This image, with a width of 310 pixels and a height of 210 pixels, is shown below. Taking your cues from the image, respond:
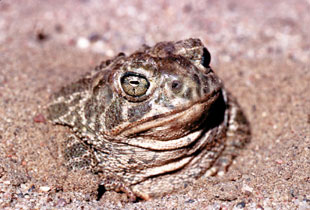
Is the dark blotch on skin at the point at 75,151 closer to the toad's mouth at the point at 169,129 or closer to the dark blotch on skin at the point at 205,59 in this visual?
the toad's mouth at the point at 169,129

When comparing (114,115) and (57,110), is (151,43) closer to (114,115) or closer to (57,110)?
(57,110)

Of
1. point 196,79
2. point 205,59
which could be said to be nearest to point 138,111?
point 196,79

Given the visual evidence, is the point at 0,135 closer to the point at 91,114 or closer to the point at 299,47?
the point at 91,114

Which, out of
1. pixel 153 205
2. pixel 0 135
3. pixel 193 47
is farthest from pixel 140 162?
pixel 0 135

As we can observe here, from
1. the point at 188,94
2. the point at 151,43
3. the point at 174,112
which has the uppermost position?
the point at 151,43

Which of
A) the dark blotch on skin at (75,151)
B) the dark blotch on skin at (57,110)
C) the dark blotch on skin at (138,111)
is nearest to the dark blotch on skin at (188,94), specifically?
the dark blotch on skin at (138,111)

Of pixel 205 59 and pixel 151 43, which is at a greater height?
pixel 151 43

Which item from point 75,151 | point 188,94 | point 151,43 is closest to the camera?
point 188,94
